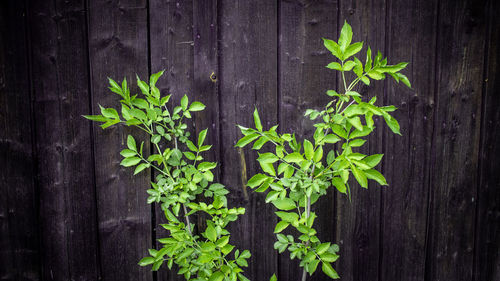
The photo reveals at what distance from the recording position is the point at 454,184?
1313mm

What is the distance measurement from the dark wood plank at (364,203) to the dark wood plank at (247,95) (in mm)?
278

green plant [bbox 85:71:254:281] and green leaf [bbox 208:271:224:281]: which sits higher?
green plant [bbox 85:71:254:281]

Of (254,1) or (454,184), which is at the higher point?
(254,1)

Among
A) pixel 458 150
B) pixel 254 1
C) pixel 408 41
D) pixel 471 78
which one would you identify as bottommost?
pixel 458 150

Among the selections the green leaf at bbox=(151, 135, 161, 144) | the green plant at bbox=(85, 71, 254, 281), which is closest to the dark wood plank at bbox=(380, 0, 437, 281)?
the green plant at bbox=(85, 71, 254, 281)

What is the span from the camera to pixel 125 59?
1.23 metres

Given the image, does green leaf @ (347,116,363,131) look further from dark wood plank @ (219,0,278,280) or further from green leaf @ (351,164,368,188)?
dark wood plank @ (219,0,278,280)

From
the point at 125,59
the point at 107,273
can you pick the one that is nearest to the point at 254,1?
the point at 125,59

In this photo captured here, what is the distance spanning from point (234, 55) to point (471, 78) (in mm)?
919

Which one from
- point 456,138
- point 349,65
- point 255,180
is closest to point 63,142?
point 255,180

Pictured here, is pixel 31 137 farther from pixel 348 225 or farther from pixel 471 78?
pixel 471 78

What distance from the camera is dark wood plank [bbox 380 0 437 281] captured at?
4.09ft

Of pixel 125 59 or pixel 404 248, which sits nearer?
pixel 125 59

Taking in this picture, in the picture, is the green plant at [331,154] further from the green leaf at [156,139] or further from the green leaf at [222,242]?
the green leaf at [156,139]
